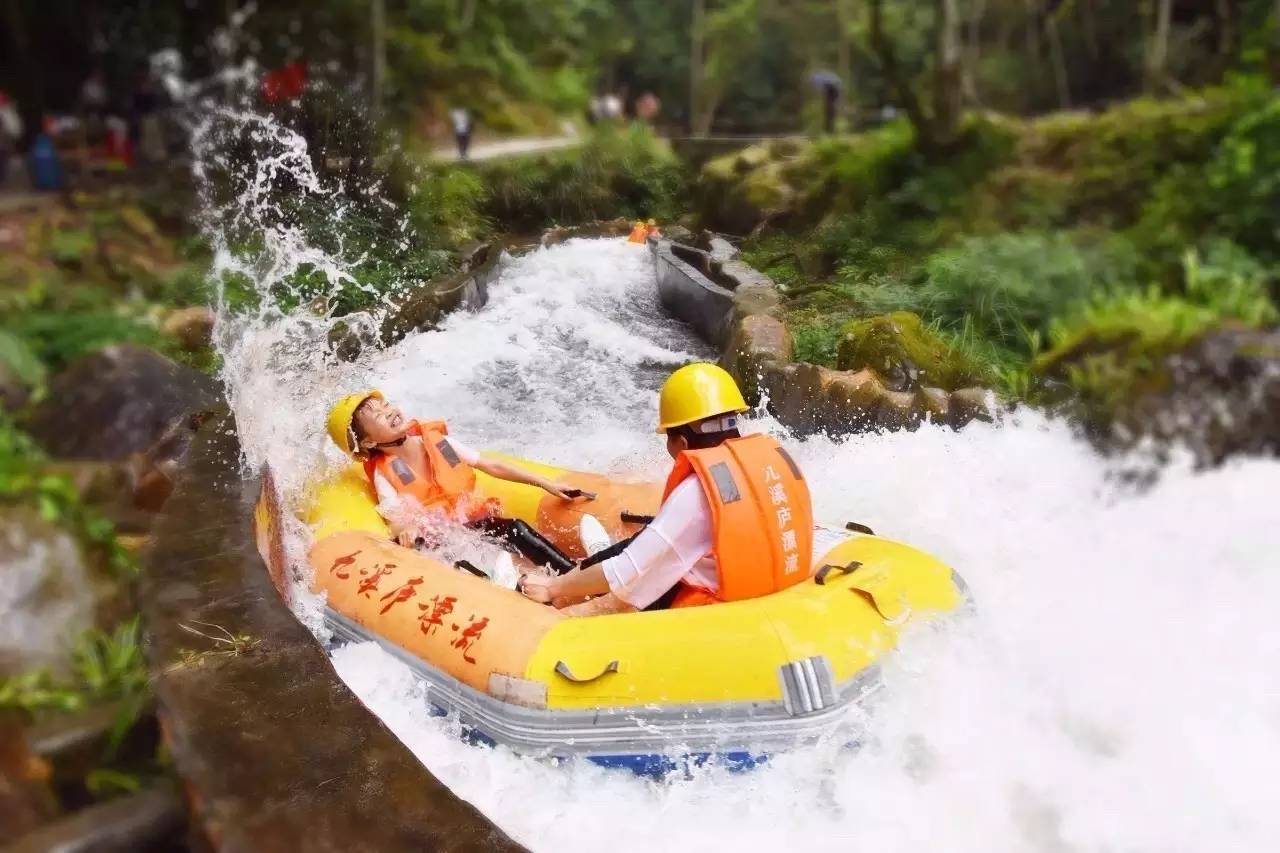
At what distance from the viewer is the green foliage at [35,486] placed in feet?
3.56

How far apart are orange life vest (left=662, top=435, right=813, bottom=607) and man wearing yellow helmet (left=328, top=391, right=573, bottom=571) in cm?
96

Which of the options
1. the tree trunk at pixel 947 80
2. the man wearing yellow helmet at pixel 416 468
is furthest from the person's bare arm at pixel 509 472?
the tree trunk at pixel 947 80

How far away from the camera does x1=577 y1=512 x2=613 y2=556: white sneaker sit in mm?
2656

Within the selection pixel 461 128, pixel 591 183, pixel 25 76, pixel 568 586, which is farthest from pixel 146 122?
pixel 568 586

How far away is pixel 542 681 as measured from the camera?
2.01m

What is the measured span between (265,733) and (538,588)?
118 centimetres

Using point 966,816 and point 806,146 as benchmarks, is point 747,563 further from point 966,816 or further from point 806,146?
point 806,146

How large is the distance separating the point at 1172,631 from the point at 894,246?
1.56 m

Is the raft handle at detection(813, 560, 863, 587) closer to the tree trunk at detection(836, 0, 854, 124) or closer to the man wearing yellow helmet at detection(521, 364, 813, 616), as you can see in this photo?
the man wearing yellow helmet at detection(521, 364, 813, 616)

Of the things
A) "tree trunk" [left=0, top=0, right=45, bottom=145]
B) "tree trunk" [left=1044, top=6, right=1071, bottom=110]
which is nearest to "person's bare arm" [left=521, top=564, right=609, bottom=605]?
"tree trunk" [left=0, top=0, right=45, bottom=145]

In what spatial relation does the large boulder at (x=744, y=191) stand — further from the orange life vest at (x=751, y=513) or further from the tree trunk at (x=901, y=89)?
the orange life vest at (x=751, y=513)

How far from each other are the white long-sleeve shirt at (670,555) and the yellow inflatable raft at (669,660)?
3.5 inches

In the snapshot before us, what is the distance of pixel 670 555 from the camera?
2121 millimetres

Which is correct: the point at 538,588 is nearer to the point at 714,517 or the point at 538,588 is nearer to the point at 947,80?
the point at 714,517
